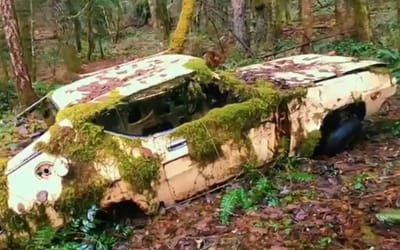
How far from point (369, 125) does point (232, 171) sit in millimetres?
2749

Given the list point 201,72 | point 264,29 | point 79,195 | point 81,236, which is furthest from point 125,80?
point 264,29

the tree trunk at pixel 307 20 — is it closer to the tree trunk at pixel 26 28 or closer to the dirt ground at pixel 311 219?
the dirt ground at pixel 311 219

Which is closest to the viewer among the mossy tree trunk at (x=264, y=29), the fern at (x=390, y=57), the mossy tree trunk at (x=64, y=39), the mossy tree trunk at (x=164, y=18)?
Result: the fern at (x=390, y=57)

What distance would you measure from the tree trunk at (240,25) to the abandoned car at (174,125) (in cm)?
744

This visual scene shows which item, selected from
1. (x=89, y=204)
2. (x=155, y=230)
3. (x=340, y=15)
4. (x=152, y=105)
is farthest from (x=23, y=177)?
(x=340, y=15)

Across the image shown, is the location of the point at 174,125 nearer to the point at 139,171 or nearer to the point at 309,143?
the point at 139,171

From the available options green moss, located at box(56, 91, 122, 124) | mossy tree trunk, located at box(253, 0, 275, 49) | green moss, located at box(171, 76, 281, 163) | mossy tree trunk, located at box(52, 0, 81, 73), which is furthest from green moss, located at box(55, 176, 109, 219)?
mossy tree trunk, located at box(52, 0, 81, 73)

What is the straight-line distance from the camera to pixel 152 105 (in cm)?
670

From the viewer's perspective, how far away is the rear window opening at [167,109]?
6.39 m

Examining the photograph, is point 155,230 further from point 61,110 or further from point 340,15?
point 340,15

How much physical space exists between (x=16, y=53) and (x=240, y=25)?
6.31 metres

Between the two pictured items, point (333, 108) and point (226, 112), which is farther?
point (333, 108)

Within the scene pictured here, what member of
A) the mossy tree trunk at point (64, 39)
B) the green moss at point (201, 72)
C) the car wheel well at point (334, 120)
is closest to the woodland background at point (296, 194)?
the car wheel well at point (334, 120)

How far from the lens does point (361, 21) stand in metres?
12.8
